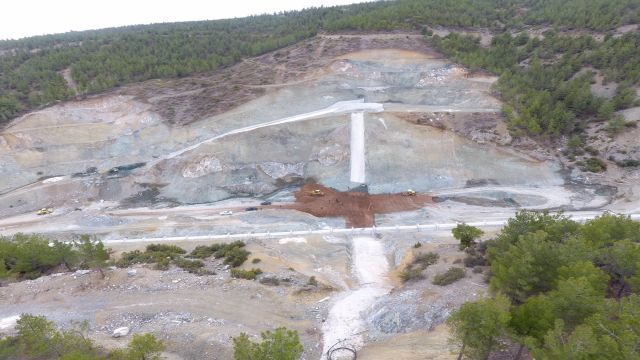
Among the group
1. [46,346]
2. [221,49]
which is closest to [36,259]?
[46,346]

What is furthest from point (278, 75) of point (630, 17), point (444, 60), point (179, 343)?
point (630, 17)

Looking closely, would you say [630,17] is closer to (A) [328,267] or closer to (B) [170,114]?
(A) [328,267]

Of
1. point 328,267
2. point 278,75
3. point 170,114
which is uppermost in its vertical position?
point 278,75

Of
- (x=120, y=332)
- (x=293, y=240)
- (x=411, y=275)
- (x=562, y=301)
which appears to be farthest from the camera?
(x=293, y=240)

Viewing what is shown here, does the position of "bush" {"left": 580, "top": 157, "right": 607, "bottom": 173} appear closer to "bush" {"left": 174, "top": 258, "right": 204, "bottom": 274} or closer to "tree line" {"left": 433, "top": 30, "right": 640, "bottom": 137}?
"tree line" {"left": 433, "top": 30, "right": 640, "bottom": 137}

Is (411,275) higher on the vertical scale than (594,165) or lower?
lower

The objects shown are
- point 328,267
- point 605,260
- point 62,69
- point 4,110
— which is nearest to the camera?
point 605,260

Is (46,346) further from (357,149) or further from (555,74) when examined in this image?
(555,74)

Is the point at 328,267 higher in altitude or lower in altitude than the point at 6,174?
lower
